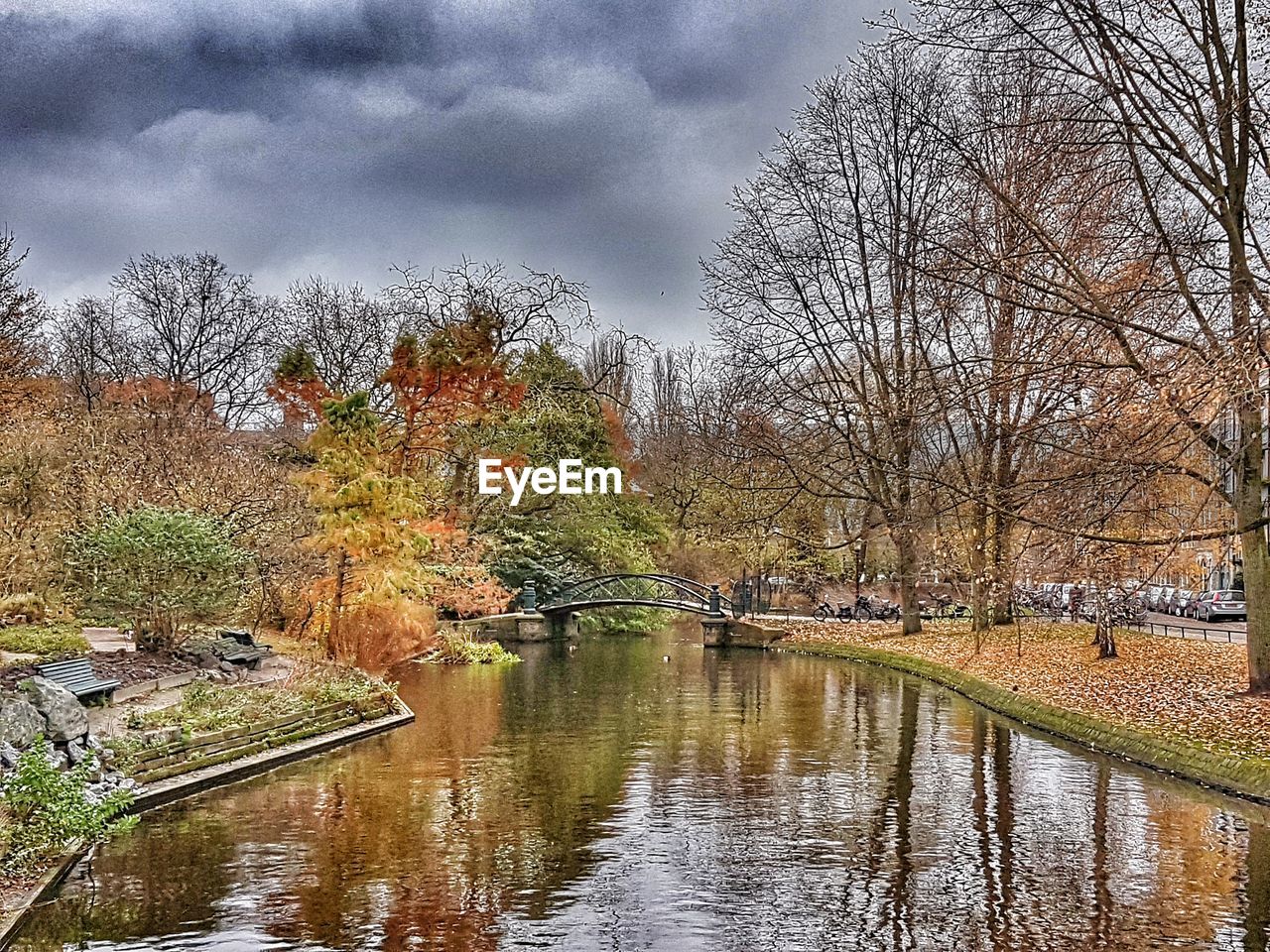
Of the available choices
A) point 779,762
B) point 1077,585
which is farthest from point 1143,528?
point 779,762

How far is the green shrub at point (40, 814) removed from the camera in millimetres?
9445

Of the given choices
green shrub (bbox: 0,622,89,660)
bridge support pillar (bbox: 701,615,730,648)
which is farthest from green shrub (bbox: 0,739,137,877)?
bridge support pillar (bbox: 701,615,730,648)

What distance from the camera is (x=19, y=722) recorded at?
1154 cm

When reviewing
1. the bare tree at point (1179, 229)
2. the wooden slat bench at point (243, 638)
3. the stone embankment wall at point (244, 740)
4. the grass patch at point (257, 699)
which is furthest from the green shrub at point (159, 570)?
the bare tree at point (1179, 229)

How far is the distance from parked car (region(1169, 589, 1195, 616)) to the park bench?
42457 mm

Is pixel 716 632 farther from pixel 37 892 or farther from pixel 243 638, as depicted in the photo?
pixel 37 892

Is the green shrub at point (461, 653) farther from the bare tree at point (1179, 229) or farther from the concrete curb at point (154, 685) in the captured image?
the bare tree at point (1179, 229)

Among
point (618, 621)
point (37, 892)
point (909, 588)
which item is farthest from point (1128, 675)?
point (618, 621)

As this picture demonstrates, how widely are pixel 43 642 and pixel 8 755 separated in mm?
9917

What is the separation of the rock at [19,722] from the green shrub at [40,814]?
1.42 metres

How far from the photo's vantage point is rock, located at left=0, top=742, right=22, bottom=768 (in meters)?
10.8

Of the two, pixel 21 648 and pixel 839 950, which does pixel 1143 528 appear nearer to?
pixel 839 950

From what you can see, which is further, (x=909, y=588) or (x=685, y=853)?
(x=909, y=588)

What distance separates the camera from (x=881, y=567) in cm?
5072
